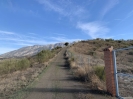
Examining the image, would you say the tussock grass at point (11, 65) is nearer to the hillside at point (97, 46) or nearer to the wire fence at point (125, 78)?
the wire fence at point (125, 78)

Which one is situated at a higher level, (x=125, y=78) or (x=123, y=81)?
(x=125, y=78)

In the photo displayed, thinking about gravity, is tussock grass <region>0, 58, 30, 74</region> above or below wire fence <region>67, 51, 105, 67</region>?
below

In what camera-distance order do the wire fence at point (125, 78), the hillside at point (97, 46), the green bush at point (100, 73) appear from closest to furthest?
the wire fence at point (125, 78)
the green bush at point (100, 73)
the hillside at point (97, 46)

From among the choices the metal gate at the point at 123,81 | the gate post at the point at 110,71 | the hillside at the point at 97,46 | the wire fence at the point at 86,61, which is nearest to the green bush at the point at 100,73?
the metal gate at the point at 123,81

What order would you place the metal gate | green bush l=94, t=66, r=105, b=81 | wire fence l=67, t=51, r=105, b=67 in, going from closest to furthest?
the metal gate, green bush l=94, t=66, r=105, b=81, wire fence l=67, t=51, r=105, b=67

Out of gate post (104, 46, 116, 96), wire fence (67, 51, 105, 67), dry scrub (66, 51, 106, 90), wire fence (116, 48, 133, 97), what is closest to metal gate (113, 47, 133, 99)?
wire fence (116, 48, 133, 97)

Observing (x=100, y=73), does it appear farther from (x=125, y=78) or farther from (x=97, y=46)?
(x=97, y=46)

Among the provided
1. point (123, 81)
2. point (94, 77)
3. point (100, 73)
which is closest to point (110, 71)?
point (94, 77)

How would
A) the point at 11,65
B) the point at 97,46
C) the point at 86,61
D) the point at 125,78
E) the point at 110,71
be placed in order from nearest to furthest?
the point at 110,71, the point at 125,78, the point at 11,65, the point at 86,61, the point at 97,46

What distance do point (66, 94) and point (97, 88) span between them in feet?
5.90

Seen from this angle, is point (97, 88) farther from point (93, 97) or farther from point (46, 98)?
point (46, 98)

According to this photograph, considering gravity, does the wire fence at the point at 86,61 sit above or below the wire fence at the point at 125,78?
above

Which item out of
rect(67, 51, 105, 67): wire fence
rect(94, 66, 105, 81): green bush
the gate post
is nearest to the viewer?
the gate post

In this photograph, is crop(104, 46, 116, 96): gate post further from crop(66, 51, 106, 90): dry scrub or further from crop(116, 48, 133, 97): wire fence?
crop(66, 51, 106, 90): dry scrub
